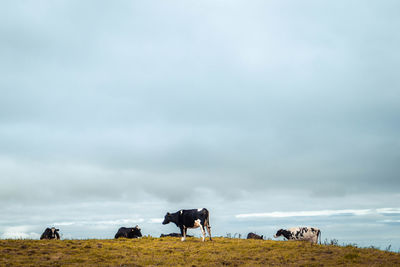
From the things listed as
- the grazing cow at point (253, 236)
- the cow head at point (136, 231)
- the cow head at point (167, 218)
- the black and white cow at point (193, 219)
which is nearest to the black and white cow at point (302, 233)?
the grazing cow at point (253, 236)

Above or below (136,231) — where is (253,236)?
below

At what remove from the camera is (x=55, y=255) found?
2544 centimetres

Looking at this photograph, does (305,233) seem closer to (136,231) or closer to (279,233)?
(279,233)

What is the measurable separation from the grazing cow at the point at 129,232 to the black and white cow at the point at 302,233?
49.1 feet

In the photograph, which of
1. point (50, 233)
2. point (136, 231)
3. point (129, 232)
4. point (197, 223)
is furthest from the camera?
point (136, 231)

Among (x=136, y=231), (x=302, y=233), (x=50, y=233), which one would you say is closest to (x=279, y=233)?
(x=302, y=233)

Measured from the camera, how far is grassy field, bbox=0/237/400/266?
80.5 ft

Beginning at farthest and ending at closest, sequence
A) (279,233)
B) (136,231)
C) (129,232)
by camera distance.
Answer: (136,231) < (279,233) < (129,232)

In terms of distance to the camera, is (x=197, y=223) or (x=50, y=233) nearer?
(x=197, y=223)

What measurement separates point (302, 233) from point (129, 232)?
57.4ft

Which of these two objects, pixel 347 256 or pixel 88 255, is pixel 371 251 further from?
pixel 88 255

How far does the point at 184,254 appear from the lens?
27.6m

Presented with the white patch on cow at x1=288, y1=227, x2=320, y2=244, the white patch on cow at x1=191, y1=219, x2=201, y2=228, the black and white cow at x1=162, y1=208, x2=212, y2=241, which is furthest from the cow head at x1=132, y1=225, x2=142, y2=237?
the white patch on cow at x1=288, y1=227, x2=320, y2=244

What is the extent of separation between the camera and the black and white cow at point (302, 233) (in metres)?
36.0
